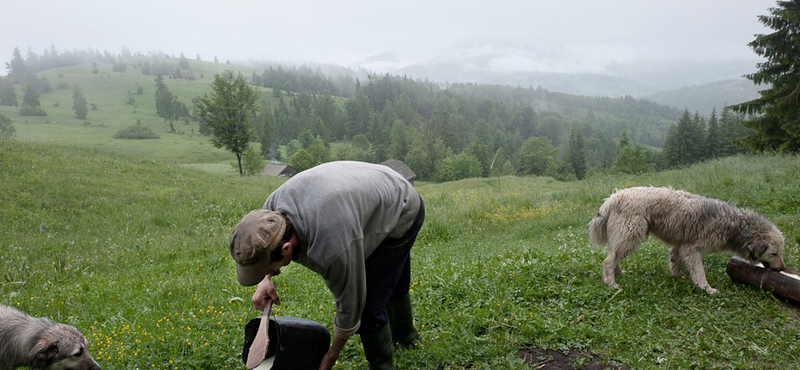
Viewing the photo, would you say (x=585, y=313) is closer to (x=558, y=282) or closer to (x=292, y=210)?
(x=558, y=282)

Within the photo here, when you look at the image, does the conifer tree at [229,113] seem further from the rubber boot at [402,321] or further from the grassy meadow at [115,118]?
the rubber boot at [402,321]

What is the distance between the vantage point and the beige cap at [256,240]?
2.29m

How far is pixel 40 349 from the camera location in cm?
409

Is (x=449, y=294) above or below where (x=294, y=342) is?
below

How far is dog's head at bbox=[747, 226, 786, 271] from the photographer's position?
5250mm

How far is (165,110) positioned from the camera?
348 ft

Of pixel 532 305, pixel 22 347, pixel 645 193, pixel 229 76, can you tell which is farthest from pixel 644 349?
pixel 229 76

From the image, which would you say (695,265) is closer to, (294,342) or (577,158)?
(294,342)

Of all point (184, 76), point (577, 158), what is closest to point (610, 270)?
point (577, 158)

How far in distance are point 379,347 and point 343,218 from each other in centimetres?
163

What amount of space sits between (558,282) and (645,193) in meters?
1.82

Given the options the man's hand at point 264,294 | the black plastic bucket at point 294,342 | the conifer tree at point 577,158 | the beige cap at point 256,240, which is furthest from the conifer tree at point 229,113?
the conifer tree at point 577,158

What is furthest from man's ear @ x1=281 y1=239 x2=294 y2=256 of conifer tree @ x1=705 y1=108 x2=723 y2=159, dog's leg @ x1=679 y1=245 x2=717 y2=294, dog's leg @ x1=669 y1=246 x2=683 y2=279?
conifer tree @ x1=705 y1=108 x2=723 y2=159

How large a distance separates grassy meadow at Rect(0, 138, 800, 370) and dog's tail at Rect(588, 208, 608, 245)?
482mm
